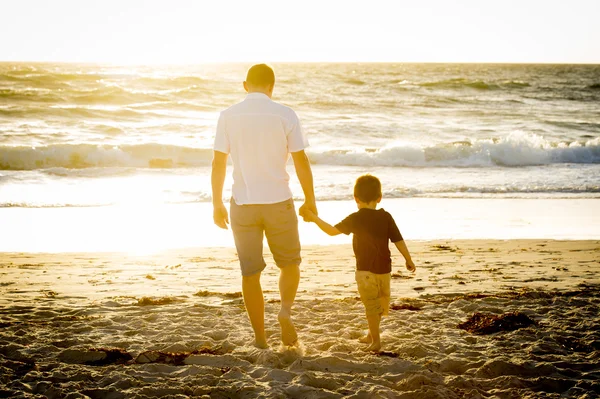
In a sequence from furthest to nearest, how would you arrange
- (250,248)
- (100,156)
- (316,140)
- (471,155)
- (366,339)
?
1. (316,140)
2. (471,155)
3. (100,156)
4. (366,339)
5. (250,248)

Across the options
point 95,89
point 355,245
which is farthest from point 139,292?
point 95,89

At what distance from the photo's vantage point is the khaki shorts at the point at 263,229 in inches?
156

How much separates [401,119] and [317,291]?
22.7 metres

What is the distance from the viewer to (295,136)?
12.9 feet

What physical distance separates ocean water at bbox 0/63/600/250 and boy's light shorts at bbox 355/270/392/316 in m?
8.17

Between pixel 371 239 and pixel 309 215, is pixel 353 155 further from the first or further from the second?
pixel 309 215

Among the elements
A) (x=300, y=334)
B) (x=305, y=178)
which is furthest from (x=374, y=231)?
(x=300, y=334)

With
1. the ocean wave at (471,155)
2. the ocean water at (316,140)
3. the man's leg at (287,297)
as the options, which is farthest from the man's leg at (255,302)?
the ocean wave at (471,155)

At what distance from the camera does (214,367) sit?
3.95 meters

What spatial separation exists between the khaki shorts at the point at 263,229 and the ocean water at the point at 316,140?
316 inches

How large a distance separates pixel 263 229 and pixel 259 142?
23.3 inches

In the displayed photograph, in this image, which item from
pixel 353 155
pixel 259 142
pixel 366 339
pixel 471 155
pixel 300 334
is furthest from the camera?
pixel 471 155

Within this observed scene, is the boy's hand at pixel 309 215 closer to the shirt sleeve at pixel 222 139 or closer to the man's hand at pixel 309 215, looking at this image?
the man's hand at pixel 309 215

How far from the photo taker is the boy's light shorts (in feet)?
13.6
